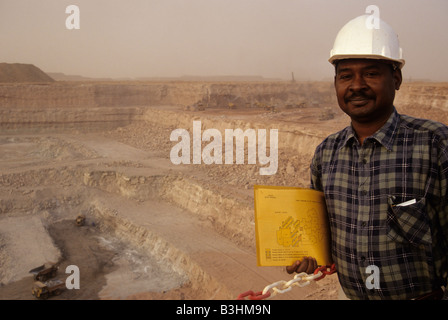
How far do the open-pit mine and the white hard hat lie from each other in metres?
5.77

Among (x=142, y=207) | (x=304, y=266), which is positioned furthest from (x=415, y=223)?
(x=142, y=207)

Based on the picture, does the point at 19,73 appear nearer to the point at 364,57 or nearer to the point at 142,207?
the point at 142,207

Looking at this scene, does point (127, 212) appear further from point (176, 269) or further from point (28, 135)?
point (28, 135)

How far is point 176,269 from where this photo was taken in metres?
9.39

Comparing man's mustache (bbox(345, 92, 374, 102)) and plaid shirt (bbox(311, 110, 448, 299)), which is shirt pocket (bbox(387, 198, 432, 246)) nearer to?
plaid shirt (bbox(311, 110, 448, 299))

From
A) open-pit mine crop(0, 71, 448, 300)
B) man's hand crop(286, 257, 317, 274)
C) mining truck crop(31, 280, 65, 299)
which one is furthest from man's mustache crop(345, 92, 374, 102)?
mining truck crop(31, 280, 65, 299)

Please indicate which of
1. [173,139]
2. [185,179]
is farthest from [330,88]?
[185,179]

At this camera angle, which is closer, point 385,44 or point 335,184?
point 385,44

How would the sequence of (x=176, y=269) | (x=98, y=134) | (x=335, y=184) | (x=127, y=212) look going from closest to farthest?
(x=335, y=184) < (x=176, y=269) < (x=127, y=212) < (x=98, y=134)

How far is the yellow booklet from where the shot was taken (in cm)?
177

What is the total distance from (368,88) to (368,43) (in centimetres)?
21

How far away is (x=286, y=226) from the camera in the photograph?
1812 mm

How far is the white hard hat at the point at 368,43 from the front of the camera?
1671 mm
